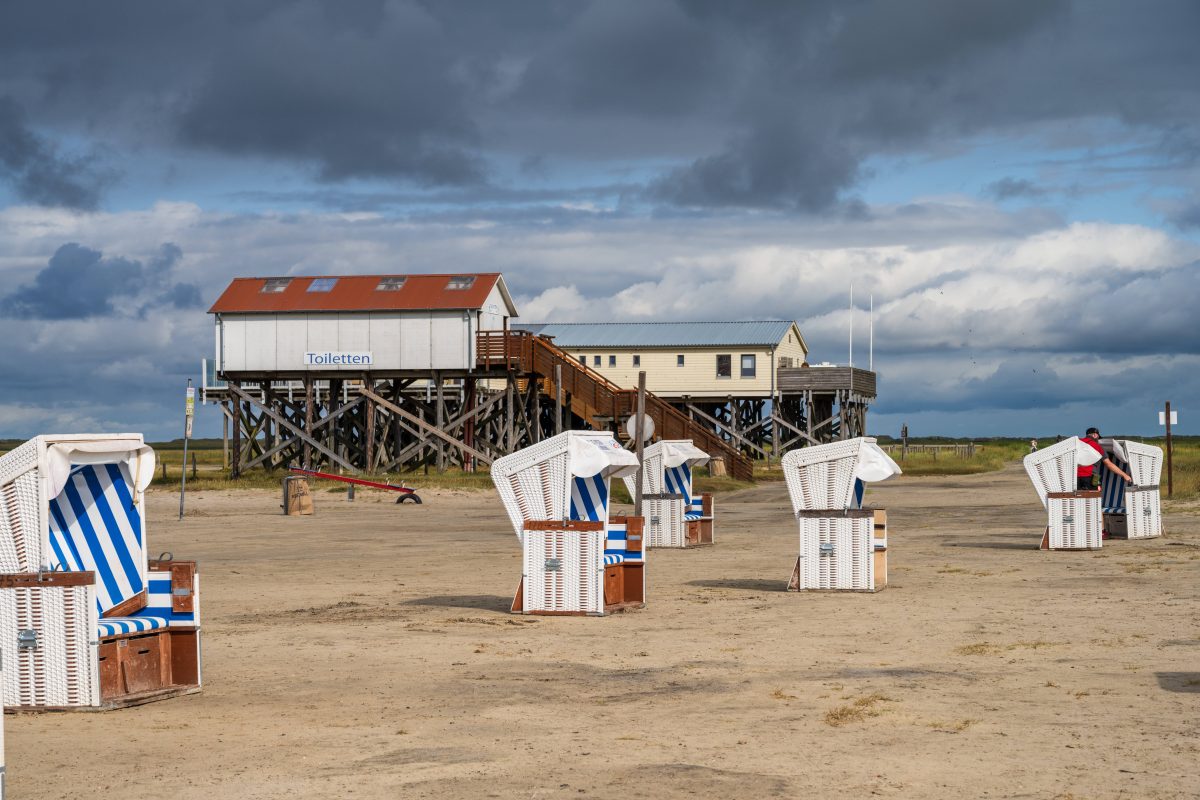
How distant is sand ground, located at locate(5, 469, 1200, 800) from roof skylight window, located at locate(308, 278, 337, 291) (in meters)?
35.4

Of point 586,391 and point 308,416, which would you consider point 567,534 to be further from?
point 308,416

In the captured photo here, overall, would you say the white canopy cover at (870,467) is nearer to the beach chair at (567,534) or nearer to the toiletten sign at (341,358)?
the beach chair at (567,534)

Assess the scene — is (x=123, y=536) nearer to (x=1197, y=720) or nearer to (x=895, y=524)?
(x=1197, y=720)

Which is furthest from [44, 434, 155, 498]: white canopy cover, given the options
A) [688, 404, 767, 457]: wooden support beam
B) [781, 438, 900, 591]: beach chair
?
[688, 404, 767, 457]: wooden support beam

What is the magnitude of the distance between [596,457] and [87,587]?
259 inches

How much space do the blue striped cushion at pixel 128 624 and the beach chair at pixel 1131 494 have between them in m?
18.7

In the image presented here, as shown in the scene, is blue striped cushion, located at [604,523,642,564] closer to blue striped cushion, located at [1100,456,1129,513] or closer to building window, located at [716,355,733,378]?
blue striped cushion, located at [1100,456,1129,513]

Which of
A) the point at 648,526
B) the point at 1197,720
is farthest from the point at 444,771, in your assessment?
the point at 648,526

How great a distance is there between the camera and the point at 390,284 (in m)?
55.0

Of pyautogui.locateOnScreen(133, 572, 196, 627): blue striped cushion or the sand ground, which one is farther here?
pyautogui.locateOnScreen(133, 572, 196, 627): blue striped cushion

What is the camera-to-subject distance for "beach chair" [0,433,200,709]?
33.6 ft

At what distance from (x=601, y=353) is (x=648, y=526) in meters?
47.4

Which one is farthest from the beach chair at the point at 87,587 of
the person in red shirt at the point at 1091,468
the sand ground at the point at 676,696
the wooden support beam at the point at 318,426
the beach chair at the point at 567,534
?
the wooden support beam at the point at 318,426

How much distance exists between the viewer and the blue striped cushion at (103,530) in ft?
35.8
